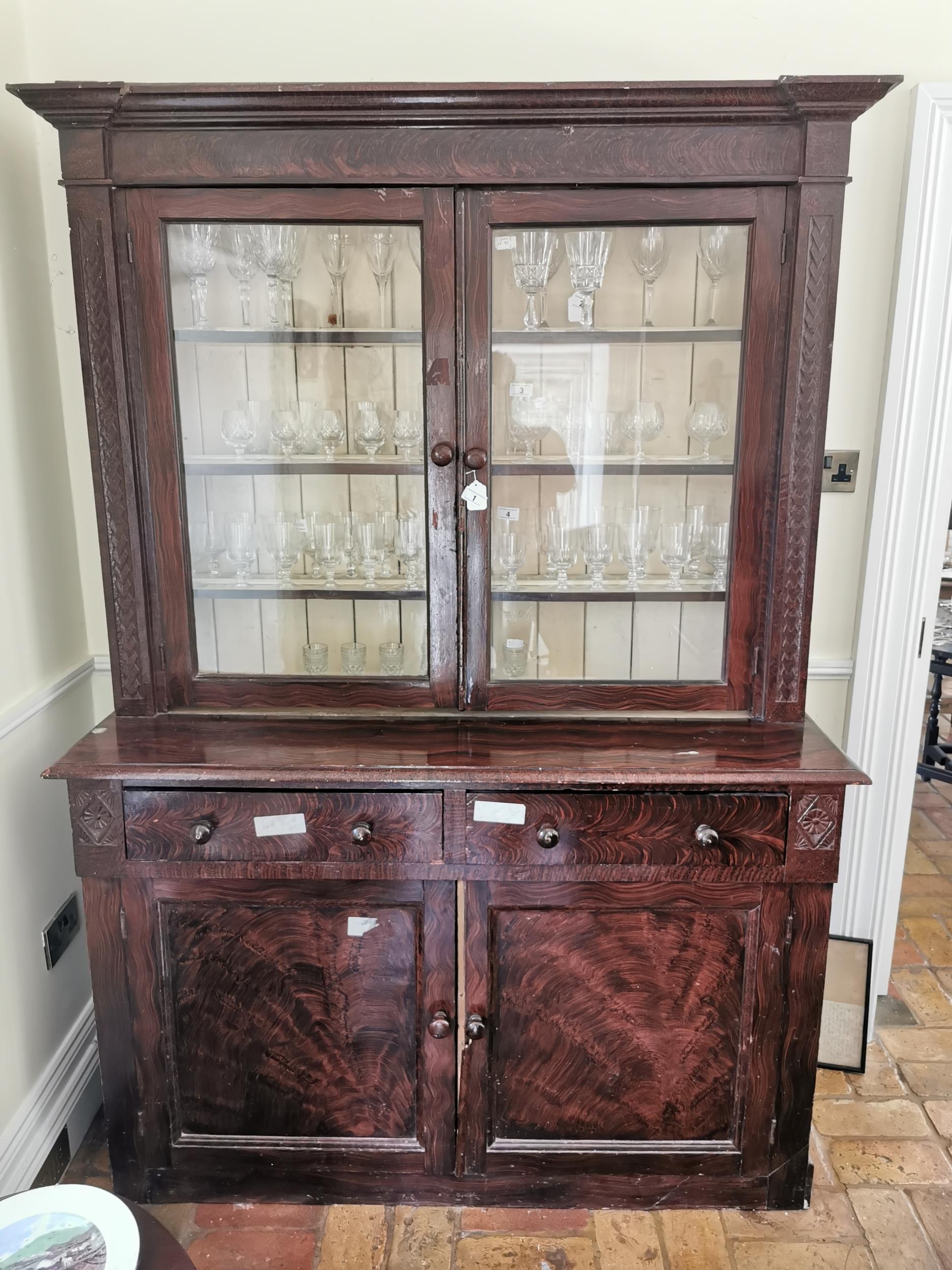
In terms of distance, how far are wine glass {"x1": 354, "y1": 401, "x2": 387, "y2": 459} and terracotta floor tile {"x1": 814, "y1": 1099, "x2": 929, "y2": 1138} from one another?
5.84 feet

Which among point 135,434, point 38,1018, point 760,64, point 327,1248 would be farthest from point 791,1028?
point 760,64

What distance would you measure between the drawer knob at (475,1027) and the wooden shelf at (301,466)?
1.05m

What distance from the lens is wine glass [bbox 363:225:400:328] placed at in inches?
66.6

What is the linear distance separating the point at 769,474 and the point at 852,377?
485 millimetres

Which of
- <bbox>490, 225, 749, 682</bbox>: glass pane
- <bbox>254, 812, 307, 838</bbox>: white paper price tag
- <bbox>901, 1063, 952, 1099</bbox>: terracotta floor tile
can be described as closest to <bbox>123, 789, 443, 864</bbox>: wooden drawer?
<bbox>254, 812, 307, 838</bbox>: white paper price tag

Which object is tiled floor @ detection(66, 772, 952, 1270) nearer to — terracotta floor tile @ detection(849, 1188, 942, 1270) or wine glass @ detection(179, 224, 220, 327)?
terracotta floor tile @ detection(849, 1188, 942, 1270)

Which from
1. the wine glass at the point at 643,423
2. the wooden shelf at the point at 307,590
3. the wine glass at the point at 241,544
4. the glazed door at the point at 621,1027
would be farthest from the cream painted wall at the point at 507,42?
the glazed door at the point at 621,1027

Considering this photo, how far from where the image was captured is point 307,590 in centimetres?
188

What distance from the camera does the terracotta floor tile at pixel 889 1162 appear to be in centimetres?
187

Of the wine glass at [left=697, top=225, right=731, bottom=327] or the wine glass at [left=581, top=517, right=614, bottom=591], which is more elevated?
the wine glass at [left=697, top=225, right=731, bottom=327]

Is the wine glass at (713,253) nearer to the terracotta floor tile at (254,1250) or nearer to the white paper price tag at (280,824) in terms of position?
the white paper price tag at (280,824)

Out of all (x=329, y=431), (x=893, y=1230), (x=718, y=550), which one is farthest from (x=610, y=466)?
(x=893, y=1230)

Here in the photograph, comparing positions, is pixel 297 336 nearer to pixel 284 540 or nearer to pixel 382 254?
pixel 382 254

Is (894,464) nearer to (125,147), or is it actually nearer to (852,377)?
(852,377)
